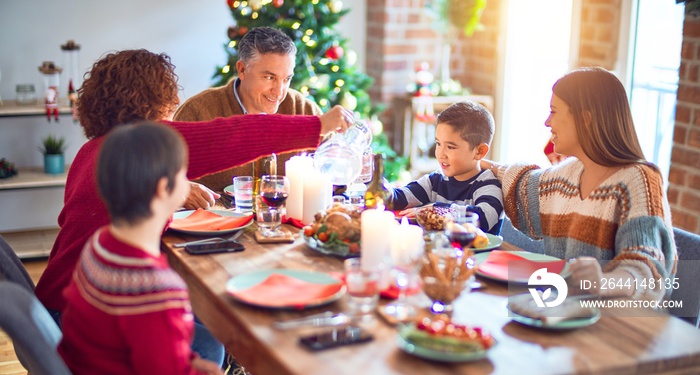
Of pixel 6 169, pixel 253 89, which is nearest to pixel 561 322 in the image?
pixel 253 89

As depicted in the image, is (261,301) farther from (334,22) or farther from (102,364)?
(334,22)

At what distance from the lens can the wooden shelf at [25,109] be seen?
13.9ft

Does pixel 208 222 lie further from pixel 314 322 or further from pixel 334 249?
pixel 314 322

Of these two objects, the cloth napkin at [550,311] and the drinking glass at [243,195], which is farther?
the drinking glass at [243,195]

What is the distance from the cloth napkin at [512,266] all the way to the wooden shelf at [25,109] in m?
2.98

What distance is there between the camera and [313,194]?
2.42m

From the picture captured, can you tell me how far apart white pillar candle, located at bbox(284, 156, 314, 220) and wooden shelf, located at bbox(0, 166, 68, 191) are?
2.31 m

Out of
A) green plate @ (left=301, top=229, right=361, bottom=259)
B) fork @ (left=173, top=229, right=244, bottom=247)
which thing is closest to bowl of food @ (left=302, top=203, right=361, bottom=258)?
green plate @ (left=301, top=229, right=361, bottom=259)

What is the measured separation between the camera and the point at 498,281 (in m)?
1.94

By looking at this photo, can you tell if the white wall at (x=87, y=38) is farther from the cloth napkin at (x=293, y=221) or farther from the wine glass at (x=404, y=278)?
the wine glass at (x=404, y=278)

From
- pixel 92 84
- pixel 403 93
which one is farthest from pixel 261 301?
pixel 403 93

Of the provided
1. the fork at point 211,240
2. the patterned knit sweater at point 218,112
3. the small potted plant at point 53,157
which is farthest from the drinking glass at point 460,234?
the small potted plant at point 53,157

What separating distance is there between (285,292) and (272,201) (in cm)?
52

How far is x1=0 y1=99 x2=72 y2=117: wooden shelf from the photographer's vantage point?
13.9 feet
